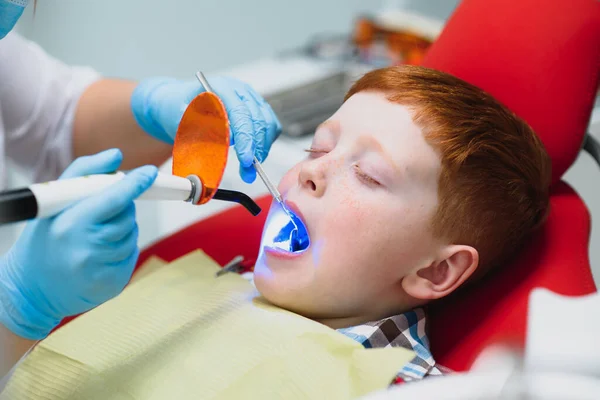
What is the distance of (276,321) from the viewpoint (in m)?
1.06

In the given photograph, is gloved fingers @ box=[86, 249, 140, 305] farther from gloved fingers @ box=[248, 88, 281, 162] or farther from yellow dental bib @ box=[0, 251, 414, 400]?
gloved fingers @ box=[248, 88, 281, 162]

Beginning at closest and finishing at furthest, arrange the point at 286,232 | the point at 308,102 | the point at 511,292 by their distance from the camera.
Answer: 1. the point at 286,232
2. the point at 511,292
3. the point at 308,102

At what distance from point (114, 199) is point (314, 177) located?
0.35 m

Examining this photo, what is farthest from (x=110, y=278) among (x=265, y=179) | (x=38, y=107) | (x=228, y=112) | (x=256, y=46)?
(x=256, y=46)

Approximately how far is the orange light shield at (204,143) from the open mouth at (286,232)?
0.55ft

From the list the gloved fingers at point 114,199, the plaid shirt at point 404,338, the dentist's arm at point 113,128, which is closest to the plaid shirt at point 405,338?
the plaid shirt at point 404,338

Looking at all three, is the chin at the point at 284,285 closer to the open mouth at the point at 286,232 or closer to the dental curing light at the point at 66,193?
the open mouth at the point at 286,232

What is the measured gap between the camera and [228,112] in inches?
46.3

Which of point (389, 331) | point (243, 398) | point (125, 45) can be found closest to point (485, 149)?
point (389, 331)

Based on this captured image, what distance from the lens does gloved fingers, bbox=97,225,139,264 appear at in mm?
853

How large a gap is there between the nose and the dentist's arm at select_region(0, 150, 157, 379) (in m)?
0.30

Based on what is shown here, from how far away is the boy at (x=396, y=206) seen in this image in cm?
105

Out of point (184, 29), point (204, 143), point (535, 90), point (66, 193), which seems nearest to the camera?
point (66, 193)

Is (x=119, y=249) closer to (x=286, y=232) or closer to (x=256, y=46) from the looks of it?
(x=286, y=232)
